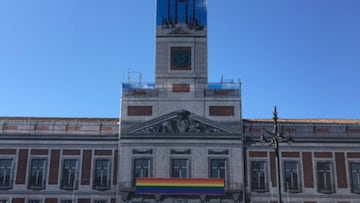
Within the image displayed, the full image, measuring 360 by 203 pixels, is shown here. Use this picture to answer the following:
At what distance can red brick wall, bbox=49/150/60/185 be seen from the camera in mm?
42875

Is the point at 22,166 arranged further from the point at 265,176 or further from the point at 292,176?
the point at 292,176

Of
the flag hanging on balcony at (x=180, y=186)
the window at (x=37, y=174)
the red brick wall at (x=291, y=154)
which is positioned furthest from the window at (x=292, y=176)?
the window at (x=37, y=174)

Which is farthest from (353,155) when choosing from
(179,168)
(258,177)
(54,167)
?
(54,167)

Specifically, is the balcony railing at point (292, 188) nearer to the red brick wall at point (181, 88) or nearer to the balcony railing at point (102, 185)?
the red brick wall at point (181, 88)

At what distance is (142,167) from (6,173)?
11761mm

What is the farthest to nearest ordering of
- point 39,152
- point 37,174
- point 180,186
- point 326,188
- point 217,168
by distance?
point 39,152 → point 37,174 → point 217,168 → point 326,188 → point 180,186

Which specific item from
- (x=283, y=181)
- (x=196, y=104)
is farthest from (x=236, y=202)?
(x=196, y=104)

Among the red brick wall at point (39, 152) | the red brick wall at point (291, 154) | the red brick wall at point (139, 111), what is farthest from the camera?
the red brick wall at point (139, 111)

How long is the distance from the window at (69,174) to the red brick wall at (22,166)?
3.34 meters

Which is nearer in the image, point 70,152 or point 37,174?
point 37,174

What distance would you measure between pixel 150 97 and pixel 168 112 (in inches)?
83.0

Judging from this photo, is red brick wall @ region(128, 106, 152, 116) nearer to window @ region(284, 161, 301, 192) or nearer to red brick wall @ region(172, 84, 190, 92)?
red brick wall @ region(172, 84, 190, 92)

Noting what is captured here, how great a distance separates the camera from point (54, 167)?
43.2 m

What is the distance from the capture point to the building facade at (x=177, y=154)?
1661 inches
